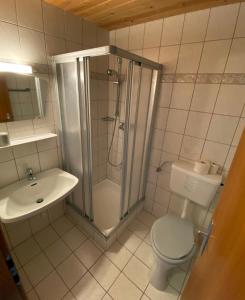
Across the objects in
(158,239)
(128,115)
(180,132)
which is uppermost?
(128,115)

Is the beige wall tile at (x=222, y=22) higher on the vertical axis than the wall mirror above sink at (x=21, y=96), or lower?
higher

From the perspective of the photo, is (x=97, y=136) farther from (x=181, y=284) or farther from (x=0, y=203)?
(x=181, y=284)

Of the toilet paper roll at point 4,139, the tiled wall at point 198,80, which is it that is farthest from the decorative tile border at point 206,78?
the toilet paper roll at point 4,139

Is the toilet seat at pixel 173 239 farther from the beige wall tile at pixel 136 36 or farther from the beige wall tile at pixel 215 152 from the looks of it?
the beige wall tile at pixel 136 36

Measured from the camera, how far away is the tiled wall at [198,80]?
3.94 ft

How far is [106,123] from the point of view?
7.20 feet

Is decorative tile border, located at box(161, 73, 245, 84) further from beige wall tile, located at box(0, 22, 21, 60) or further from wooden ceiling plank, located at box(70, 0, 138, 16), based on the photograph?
beige wall tile, located at box(0, 22, 21, 60)

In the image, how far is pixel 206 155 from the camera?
1.49m

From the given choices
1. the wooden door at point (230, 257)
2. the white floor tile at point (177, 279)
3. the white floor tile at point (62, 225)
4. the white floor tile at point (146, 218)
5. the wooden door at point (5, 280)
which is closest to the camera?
the wooden door at point (230, 257)

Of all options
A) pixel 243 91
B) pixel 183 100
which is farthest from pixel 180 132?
pixel 243 91

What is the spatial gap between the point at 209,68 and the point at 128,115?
2.54ft

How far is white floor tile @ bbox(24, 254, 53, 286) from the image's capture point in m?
1.39

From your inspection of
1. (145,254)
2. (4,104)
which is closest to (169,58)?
(4,104)

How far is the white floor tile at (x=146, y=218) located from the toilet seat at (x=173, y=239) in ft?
1.84
